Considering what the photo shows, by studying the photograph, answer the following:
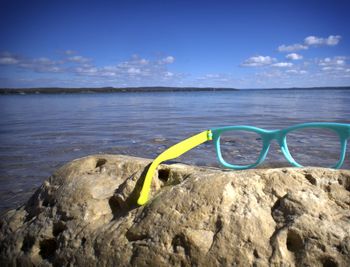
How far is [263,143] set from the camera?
2.53m

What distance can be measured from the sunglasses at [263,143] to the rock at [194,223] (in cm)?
20

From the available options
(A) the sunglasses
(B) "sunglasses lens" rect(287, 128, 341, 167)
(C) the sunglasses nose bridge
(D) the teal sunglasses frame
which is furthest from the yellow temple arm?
(B) "sunglasses lens" rect(287, 128, 341, 167)

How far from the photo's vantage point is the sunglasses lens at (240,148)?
4.90m

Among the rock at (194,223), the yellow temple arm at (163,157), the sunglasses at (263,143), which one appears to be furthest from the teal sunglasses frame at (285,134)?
the rock at (194,223)

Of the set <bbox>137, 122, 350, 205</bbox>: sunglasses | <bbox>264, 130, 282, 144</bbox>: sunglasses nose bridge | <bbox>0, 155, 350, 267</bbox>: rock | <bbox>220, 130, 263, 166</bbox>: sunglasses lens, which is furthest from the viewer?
<bbox>220, 130, 263, 166</bbox>: sunglasses lens

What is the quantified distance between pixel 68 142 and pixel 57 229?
5.37 m

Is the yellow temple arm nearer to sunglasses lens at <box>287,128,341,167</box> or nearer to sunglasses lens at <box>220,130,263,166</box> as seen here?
sunglasses lens at <box>220,130,263,166</box>

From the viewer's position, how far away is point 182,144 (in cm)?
198

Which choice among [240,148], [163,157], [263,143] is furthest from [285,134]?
[240,148]

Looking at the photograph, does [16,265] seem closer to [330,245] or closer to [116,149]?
[330,245]

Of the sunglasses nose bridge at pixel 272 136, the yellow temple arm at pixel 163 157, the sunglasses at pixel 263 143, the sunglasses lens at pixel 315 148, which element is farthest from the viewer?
the sunglasses lens at pixel 315 148

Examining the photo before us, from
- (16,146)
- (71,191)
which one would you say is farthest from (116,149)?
(71,191)

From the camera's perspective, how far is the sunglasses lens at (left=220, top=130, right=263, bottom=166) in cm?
490

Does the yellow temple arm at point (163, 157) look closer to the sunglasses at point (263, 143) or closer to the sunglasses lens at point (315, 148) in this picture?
the sunglasses at point (263, 143)
